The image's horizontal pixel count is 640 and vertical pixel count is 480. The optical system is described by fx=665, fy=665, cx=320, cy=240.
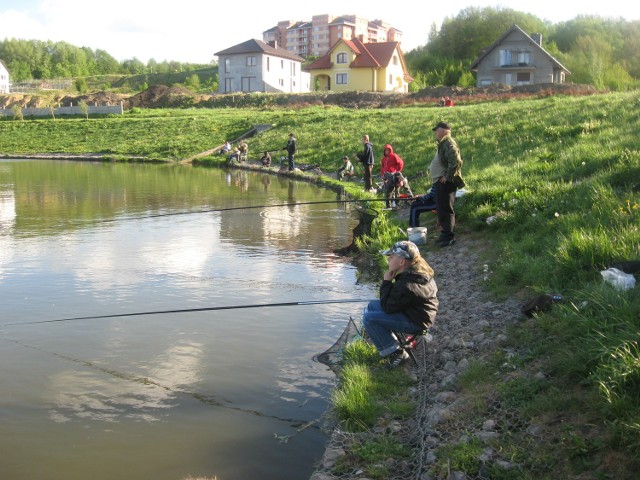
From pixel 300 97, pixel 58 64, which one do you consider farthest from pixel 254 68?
pixel 58 64

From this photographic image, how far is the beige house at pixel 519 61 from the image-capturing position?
214 ft

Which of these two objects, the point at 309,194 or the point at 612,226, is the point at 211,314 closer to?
the point at 612,226

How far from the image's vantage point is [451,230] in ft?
37.8

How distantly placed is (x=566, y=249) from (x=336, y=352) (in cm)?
285

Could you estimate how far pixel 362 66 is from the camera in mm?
73125

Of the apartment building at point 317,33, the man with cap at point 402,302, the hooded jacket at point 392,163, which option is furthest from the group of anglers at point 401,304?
the apartment building at point 317,33

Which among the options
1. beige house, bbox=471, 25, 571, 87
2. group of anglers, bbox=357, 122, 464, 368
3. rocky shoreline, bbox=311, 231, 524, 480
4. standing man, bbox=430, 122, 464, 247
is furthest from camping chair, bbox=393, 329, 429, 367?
beige house, bbox=471, 25, 571, 87

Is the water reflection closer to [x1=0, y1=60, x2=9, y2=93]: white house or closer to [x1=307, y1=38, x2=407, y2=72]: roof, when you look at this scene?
[x1=307, y1=38, x2=407, y2=72]: roof

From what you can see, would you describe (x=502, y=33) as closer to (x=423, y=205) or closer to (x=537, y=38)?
(x=537, y=38)

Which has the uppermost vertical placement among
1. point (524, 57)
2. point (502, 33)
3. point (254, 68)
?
point (502, 33)

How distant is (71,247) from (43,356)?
21.7 ft

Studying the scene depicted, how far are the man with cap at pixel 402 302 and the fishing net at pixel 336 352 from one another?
696 millimetres

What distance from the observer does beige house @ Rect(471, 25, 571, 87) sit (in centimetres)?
6512

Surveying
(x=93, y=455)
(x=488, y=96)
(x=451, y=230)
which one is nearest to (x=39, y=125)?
(x=488, y=96)
